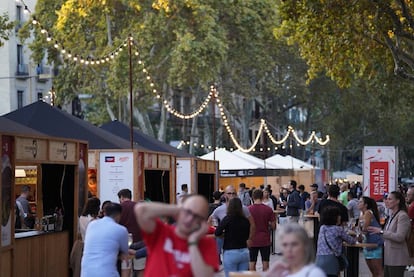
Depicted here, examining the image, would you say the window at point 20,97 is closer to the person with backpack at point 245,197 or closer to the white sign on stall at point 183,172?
the person with backpack at point 245,197

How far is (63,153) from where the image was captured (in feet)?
59.7

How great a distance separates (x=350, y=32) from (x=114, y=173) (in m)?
8.20

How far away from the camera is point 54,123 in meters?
23.5

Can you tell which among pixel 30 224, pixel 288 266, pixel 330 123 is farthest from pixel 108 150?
pixel 330 123

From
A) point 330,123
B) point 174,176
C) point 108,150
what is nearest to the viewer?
point 108,150

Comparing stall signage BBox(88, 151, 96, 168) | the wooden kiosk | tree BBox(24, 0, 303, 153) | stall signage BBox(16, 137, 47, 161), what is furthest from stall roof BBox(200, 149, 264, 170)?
stall signage BBox(16, 137, 47, 161)

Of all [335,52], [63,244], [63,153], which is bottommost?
[63,244]

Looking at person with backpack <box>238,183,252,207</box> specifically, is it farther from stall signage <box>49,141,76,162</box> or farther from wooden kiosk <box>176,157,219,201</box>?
stall signage <box>49,141,76,162</box>

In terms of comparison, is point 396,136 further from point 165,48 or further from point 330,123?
point 165,48

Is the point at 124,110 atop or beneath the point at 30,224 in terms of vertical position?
atop

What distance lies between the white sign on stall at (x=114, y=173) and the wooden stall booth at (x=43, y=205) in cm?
282

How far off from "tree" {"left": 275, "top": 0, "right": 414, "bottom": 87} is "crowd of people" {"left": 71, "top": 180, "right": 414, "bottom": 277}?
19.5 ft

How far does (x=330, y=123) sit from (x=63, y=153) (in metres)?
61.5

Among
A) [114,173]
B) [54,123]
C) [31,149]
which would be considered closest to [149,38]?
[114,173]
